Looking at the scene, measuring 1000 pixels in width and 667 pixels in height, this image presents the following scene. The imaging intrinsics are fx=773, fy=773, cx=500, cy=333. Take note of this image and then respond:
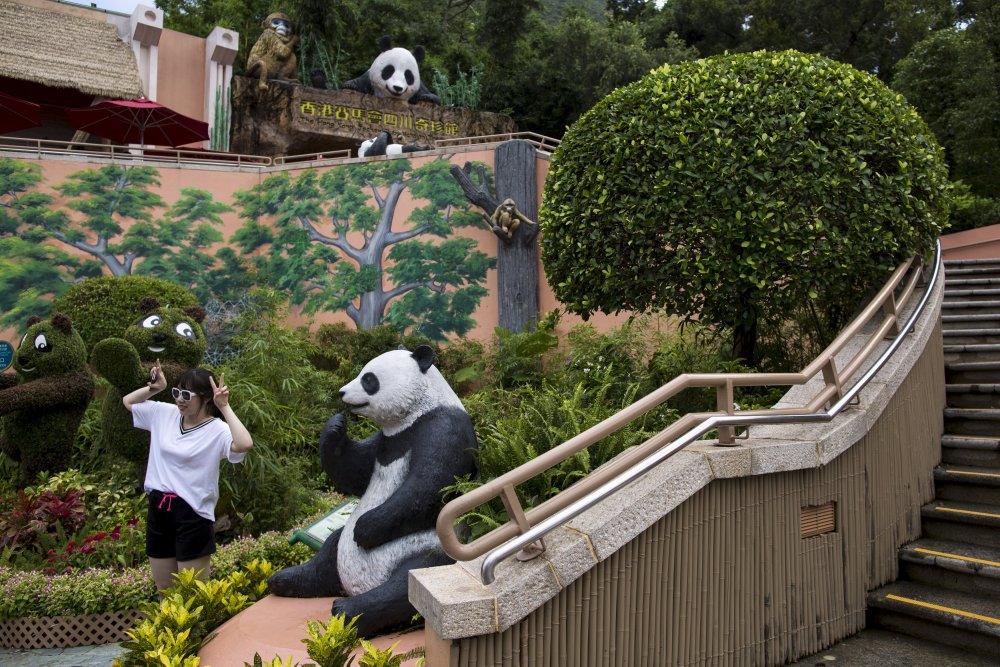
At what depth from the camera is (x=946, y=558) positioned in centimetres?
420

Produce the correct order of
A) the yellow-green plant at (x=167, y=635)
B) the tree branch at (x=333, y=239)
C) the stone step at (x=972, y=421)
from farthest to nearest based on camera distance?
the tree branch at (x=333, y=239), the stone step at (x=972, y=421), the yellow-green plant at (x=167, y=635)

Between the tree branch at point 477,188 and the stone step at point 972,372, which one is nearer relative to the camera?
the stone step at point 972,372

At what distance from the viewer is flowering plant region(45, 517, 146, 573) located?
17.7 feet

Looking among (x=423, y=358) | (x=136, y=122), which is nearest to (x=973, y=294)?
(x=423, y=358)

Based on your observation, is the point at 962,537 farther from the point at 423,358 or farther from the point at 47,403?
the point at 47,403

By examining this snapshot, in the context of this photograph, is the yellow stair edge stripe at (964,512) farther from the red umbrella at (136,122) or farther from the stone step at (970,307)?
the red umbrella at (136,122)

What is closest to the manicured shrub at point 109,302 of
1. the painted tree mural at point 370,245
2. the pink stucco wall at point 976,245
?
the painted tree mural at point 370,245

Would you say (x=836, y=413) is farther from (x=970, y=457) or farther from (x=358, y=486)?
(x=358, y=486)

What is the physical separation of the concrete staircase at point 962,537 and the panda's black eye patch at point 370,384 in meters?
2.88

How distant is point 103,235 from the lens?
12.2m

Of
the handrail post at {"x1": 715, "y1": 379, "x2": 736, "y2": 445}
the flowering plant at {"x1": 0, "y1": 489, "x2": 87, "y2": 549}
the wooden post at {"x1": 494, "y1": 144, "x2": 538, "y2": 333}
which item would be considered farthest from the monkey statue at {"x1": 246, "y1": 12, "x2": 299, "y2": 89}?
the handrail post at {"x1": 715, "y1": 379, "x2": 736, "y2": 445}

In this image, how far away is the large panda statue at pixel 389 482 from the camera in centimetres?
389

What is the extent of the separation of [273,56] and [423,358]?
15.8 meters

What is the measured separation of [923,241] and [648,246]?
2.04m
